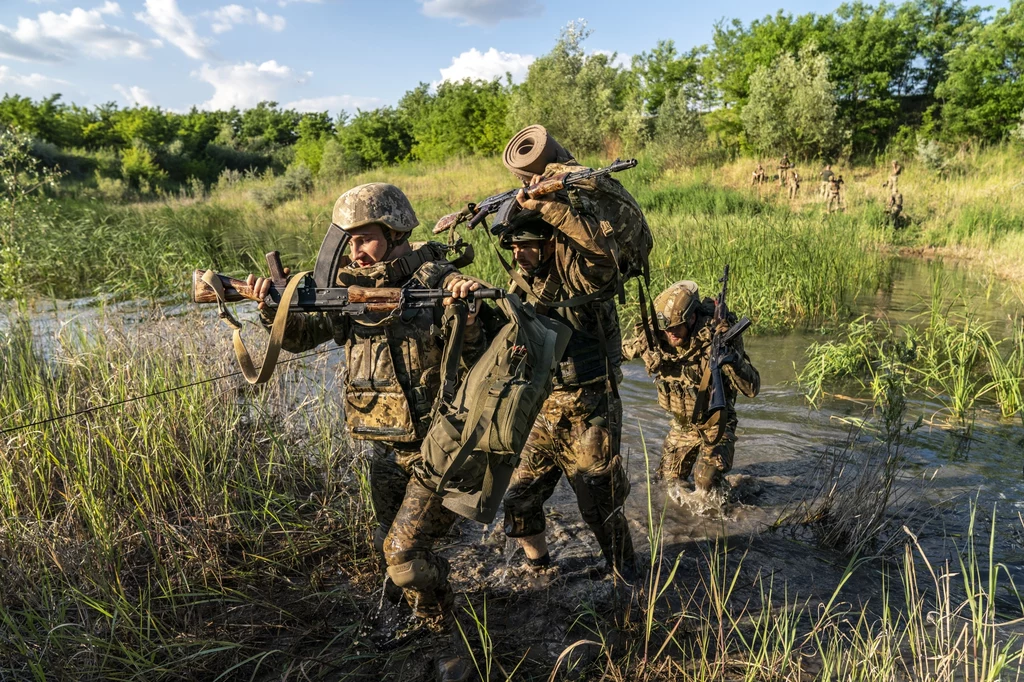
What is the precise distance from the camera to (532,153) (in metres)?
3.15

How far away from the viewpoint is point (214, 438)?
362 cm

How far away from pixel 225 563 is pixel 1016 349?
23.3ft

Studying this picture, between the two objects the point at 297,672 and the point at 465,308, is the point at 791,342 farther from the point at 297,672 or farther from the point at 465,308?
the point at 297,672

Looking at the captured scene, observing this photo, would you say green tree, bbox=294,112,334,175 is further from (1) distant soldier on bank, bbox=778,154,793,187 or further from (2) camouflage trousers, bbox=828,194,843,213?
(2) camouflage trousers, bbox=828,194,843,213

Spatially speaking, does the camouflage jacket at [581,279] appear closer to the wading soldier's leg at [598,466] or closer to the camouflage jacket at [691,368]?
the wading soldier's leg at [598,466]

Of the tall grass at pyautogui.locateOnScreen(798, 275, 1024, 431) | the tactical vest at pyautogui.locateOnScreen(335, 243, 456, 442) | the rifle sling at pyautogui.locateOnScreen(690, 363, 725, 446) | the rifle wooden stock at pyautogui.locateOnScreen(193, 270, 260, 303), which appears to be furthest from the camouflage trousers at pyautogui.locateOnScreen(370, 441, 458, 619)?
the tall grass at pyautogui.locateOnScreen(798, 275, 1024, 431)

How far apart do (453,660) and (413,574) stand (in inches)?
15.5

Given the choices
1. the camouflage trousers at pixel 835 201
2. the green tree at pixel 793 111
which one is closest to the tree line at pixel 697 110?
the green tree at pixel 793 111

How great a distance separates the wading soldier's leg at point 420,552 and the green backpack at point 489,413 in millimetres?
262

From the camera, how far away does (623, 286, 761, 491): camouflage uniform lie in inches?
163

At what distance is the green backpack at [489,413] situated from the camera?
220 centimetres

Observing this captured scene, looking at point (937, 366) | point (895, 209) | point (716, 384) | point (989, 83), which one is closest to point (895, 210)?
point (895, 209)

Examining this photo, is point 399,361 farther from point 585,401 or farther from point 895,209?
point 895,209

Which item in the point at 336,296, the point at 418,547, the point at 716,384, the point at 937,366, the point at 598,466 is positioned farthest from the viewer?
the point at 937,366
